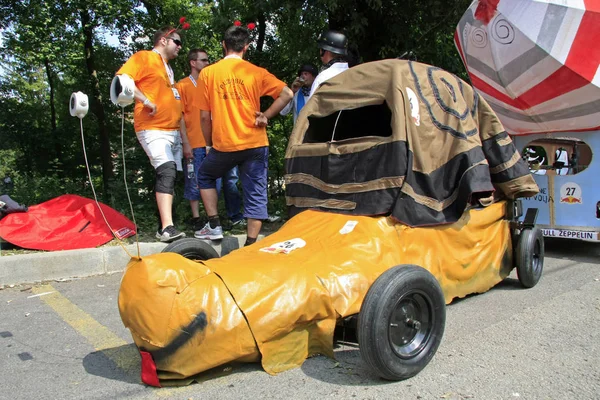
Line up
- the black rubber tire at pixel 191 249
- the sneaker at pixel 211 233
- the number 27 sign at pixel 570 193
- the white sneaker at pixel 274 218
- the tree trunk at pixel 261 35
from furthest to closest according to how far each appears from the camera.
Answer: the tree trunk at pixel 261 35, the white sneaker at pixel 274 218, the number 27 sign at pixel 570 193, the sneaker at pixel 211 233, the black rubber tire at pixel 191 249

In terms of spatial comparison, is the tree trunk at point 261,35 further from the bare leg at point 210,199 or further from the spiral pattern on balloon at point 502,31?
the bare leg at point 210,199

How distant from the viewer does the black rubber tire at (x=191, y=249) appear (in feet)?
11.7

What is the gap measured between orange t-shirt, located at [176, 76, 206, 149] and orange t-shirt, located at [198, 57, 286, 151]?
1149mm

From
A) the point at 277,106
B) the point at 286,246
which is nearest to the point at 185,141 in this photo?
the point at 277,106

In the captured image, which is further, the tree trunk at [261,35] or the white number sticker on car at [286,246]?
the tree trunk at [261,35]

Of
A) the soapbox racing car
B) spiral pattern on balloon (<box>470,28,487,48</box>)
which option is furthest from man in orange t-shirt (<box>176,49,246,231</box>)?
spiral pattern on balloon (<box>470,28,487,48</box>)

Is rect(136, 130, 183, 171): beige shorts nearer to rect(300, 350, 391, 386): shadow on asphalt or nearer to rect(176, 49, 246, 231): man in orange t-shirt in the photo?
rect(176, 49, 246, 231): man in orange t-shirt

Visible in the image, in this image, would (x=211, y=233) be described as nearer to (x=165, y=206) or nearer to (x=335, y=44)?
(x=165, y=206)

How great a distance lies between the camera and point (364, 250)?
10.3ft

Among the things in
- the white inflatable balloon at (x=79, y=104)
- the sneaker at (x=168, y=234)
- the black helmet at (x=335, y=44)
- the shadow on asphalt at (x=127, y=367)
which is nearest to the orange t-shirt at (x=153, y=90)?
the sneaker at (x=168, y=234)

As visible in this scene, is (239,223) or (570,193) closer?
(570,193)

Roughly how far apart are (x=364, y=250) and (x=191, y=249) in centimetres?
127

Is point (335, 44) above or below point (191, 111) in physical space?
above

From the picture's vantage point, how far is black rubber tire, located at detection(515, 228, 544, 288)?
169 inches
